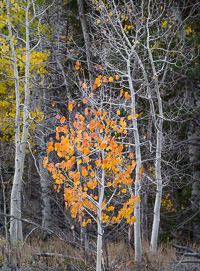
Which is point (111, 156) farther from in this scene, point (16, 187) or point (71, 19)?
point (71, 19)

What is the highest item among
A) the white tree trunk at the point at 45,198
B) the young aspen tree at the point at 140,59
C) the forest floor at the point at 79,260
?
the young aspen tree at the point at 140,59

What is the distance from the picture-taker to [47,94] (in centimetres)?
1170

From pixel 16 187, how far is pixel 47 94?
129 inches

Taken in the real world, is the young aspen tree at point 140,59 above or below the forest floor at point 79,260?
above

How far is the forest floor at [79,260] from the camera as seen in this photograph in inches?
284

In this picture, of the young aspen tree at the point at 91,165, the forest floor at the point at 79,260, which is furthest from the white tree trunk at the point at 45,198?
the young aspen tree at the point at 91,165

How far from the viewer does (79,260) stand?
7652 mm

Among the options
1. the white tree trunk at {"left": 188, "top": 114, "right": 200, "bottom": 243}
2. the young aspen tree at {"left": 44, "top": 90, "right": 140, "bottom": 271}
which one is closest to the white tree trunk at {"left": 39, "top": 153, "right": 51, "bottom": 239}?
the young aspen tree at {"left": 44, "top": 90, "right": 140, "bottom": 271}

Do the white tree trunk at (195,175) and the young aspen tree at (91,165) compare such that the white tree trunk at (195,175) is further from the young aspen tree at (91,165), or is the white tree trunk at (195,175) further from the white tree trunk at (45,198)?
the white tree trunk at (45,198)

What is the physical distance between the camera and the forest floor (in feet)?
23.7

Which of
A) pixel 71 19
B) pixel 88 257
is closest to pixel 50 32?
pixel 71 19

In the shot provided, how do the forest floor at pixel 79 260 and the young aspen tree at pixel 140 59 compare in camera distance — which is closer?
the forest floor at pixel 79 260

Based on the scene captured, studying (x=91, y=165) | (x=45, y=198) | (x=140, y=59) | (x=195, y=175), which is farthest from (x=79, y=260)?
(x=195, y=175)

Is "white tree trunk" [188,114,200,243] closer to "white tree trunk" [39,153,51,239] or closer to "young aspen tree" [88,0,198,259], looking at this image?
"young aspen tree" [88,0,198,259]
